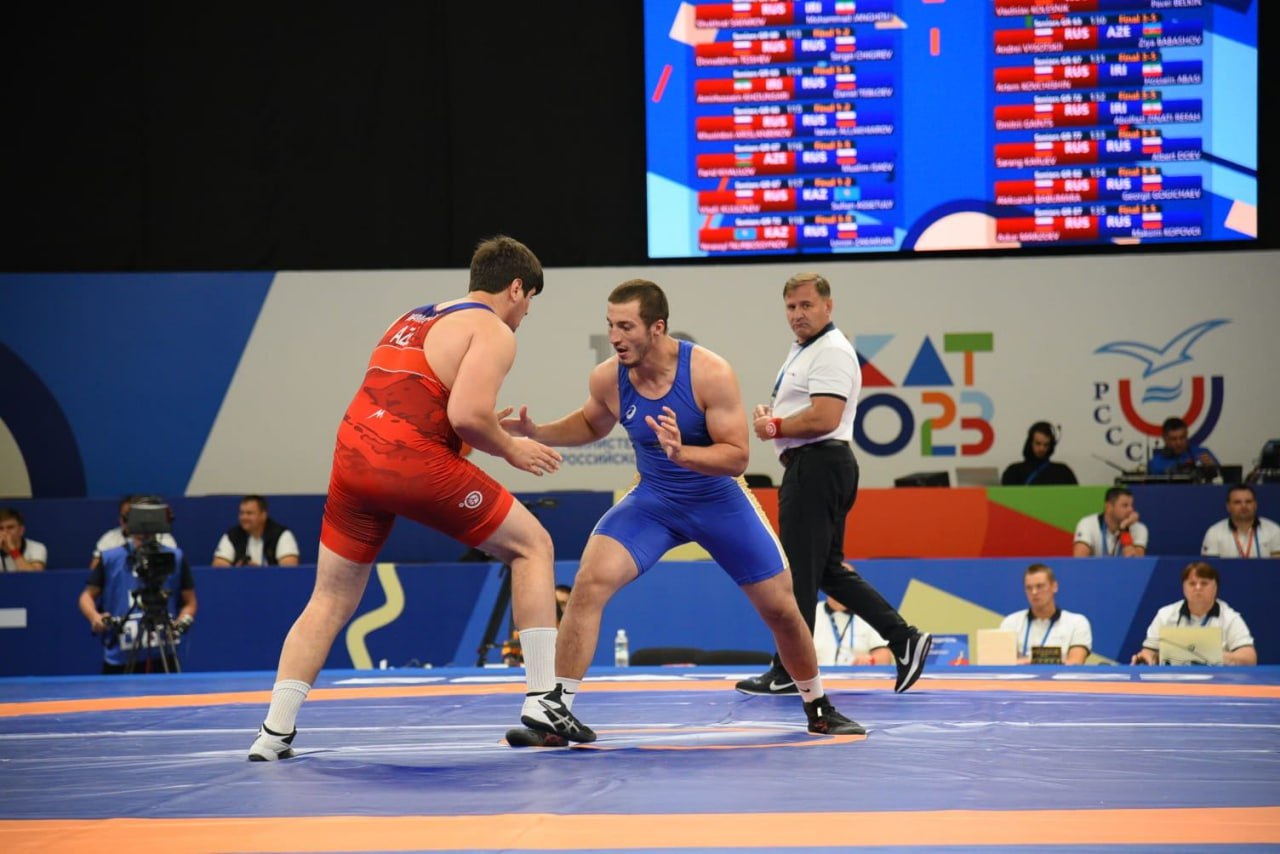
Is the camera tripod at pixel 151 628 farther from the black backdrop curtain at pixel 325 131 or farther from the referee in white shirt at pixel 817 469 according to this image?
the black backdrop curtain at pixel 325 131

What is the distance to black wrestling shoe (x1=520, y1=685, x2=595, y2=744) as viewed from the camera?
12.5ft

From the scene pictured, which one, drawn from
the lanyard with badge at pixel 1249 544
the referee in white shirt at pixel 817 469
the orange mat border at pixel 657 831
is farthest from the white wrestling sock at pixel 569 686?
the lanyard with badge at pixel 1249 544

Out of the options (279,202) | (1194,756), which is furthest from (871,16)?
(1194,756)

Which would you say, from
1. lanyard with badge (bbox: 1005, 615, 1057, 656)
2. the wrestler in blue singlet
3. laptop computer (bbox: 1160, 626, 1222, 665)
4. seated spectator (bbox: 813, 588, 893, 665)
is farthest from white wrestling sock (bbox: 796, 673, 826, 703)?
lanyard with badge (bbox: 1005, 615, 1057, 656)

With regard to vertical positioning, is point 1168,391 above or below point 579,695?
above

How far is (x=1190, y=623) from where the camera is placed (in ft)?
22.5

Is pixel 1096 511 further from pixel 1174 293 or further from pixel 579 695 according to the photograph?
pixel 579 695

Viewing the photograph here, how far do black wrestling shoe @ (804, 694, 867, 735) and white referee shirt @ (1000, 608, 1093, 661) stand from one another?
301 centimetres

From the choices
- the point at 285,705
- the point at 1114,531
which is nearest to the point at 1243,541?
the point at 1114,531

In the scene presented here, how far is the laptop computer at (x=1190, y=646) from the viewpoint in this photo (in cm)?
618

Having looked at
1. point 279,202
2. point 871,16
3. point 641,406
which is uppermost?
point 871,16

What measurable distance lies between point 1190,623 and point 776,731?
3.48m

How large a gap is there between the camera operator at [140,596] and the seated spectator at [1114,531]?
5.41 metres

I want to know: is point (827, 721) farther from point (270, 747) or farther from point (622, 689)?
point (270, 747)
